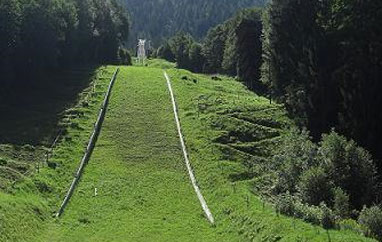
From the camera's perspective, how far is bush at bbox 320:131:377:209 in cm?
4541

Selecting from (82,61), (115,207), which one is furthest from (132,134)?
(82,61)

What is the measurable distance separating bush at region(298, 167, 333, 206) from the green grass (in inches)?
132

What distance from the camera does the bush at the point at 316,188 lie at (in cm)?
4347

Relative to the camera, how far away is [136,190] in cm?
5091

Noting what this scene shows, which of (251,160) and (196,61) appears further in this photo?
(196,61)

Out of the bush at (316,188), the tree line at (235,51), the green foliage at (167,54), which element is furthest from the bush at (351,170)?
the green foliage at (167,54)

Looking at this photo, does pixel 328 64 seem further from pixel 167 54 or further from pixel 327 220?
pixel 167 54

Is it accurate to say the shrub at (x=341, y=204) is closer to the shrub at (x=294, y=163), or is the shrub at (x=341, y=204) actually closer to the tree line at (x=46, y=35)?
the shrub at (x=294, y=163)

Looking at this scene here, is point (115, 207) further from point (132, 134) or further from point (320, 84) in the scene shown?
point (320, 84)

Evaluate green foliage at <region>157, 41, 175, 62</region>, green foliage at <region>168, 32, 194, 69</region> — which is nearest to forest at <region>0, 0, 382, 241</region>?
green foliage at <region>168, 32, 194, 69</region>

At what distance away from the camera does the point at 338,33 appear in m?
65.5

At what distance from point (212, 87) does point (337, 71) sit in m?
31.6

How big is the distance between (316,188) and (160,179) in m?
15.4

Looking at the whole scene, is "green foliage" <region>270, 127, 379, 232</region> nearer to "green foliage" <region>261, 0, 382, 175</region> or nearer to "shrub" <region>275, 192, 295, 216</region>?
"shrub" <region>275, 192, 295, 216</region>
